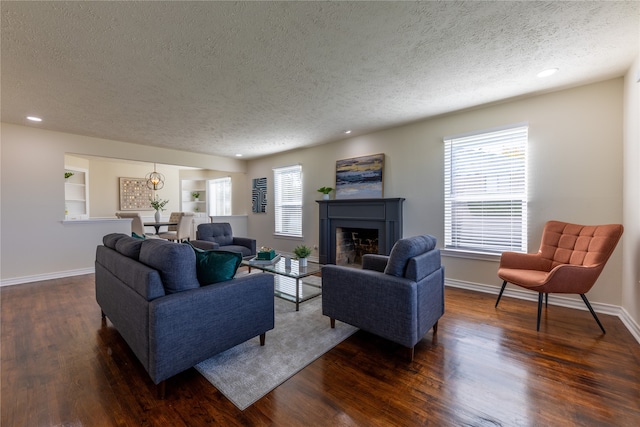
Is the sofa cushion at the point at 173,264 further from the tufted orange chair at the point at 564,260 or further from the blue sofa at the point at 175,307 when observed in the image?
the tufted orange chair at the point at 564,260

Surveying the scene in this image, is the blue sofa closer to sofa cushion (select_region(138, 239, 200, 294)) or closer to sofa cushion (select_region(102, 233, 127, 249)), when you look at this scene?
sofa cushion (select_region(138, 239, 200, 294))

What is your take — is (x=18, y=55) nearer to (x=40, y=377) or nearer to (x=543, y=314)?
(x=40, y=377)

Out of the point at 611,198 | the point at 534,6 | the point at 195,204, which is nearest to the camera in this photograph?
the point at 534,6

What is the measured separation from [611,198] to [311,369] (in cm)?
345

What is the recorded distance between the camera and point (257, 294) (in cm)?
203

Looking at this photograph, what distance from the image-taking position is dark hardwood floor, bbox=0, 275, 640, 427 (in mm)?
1411

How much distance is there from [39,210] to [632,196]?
7.45 m

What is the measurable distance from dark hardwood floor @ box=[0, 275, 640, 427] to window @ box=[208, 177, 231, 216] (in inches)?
219

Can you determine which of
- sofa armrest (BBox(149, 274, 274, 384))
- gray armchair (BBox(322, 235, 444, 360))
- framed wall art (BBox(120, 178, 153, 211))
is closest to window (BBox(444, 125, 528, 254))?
gray armchair (BBox(322, 235, 444, 360))

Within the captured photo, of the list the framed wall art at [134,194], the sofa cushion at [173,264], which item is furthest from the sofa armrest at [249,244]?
the framed wall art at [134,194]

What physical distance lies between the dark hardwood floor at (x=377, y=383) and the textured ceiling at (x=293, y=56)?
2.38 metres

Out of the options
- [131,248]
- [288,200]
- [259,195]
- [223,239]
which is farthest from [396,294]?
[259,195]

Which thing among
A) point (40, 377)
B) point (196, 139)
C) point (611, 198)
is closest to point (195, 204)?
point (196, 139)

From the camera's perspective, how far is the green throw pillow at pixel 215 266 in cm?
187
